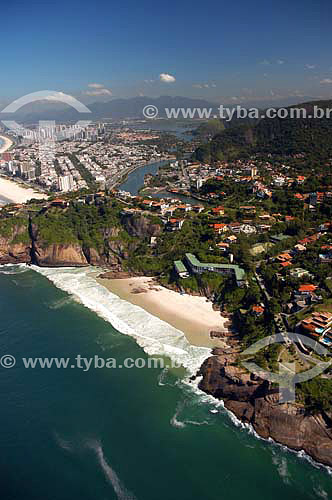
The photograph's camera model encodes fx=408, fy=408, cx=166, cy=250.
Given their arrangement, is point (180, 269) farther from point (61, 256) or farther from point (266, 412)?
point (266, 412)

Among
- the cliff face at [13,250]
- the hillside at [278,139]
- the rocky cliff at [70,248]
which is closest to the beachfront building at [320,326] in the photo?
the rocky cliff at [70,248]

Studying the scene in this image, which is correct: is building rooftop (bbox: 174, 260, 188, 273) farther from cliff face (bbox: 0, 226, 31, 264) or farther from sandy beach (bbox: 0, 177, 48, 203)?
sandy beach (bbox: 0, 177, 48, 203)

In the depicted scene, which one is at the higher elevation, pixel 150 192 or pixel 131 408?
pixel 150 192

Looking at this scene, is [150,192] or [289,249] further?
[150,192]

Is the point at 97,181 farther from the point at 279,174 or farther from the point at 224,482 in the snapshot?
the point at 224,482

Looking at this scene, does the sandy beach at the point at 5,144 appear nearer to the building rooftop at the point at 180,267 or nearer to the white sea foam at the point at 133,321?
the white sea foam at the point at 133,321

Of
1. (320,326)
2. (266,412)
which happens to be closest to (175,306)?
(320,326)

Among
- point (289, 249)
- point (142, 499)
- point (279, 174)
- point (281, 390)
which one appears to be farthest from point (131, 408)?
point (279, 174)
